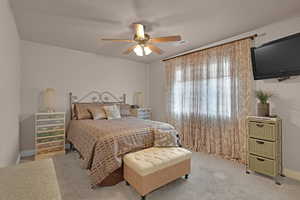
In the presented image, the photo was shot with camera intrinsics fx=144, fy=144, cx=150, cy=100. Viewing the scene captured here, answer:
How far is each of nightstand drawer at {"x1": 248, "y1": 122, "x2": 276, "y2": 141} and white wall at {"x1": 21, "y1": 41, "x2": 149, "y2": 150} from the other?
3.53 m

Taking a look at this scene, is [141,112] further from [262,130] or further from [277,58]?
[277,58]

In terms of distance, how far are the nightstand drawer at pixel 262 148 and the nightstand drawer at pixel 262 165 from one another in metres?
0.08

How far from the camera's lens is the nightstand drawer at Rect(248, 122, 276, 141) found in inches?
89.7

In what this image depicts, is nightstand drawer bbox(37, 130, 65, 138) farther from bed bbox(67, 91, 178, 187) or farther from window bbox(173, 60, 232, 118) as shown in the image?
window bbox(173, 60, 232, 118)

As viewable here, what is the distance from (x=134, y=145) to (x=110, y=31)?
→ 7.09ft

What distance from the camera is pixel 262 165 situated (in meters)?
2.38

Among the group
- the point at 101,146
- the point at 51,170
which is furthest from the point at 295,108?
the point at 51,170

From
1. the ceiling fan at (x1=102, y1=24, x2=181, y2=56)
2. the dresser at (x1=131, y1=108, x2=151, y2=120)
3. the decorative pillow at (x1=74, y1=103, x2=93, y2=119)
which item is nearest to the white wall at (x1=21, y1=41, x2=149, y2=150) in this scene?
the decorative pillow at (x1=74, y1=103, x2=93, y2=119)

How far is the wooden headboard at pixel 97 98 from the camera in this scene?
383cm

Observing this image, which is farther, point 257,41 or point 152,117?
point 152,117

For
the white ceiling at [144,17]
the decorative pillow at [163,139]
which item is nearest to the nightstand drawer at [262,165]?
the decorative pillow at [163,139]

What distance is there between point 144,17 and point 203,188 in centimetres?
277

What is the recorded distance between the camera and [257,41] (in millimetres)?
2752

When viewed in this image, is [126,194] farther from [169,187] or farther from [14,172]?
[14,172]
